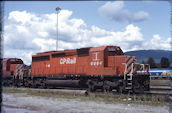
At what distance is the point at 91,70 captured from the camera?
17922 millimetres

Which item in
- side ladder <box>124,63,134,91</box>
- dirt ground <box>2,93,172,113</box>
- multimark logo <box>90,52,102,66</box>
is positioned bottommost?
dirt ground <box>2,93,172,113</box>

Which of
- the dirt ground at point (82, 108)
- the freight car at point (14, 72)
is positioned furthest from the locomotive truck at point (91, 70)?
the dirt ground at point (82, 108)

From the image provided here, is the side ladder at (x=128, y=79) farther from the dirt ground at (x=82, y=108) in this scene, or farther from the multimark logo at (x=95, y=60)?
the dirt ground at (x=82, y=108)

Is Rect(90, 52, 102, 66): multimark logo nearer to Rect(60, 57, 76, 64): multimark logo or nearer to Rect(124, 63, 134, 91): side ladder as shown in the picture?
Rect(60, 57, 76, 64): multimark logo

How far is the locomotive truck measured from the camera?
630 inches

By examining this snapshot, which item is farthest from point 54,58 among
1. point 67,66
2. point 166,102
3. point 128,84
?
point 166,102

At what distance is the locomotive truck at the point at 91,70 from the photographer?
52.5ft

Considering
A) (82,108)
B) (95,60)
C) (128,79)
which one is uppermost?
(95,60)

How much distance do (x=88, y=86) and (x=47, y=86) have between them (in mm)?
6457

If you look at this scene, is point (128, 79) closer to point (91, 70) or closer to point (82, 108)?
point (91, 70)

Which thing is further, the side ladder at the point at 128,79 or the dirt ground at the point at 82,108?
the side ladder at the point at 128,79

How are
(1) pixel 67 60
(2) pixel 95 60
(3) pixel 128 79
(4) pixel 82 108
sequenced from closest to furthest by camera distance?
(4) pixel 82 108 < (3) pixel 128 79 < (2) pixel 95 60 < (1) pixel 67 60

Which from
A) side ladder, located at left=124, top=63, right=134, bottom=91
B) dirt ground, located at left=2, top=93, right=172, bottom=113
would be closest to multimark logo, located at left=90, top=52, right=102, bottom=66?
side ladder, located at left=124, top=63, right=134, bottom=91

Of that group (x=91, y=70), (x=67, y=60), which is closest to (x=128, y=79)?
(x=91, y=70)
